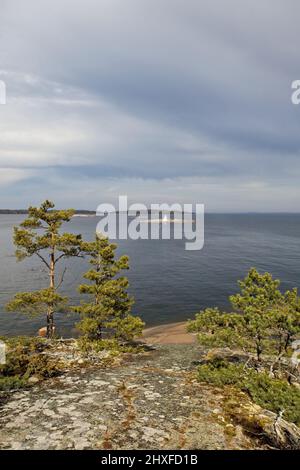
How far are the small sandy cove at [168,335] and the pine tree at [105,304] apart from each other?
14.7 metres

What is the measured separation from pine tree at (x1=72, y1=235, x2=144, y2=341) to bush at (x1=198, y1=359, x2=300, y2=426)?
6927mm

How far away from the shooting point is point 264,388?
10.4 m

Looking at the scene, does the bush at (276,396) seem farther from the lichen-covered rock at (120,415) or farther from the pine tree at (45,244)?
the pine tree at (45,244)

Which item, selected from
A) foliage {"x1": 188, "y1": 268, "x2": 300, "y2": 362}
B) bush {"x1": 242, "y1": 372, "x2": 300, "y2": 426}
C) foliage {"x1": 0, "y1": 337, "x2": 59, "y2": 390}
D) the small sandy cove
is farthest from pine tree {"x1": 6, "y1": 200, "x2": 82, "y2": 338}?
the small sandy cove

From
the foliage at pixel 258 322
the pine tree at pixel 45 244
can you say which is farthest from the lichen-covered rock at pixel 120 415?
the pine tree at pixel 45 244

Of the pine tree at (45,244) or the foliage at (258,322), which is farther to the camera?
the pine tree at (45,244)

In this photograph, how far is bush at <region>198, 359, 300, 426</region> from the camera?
8891 mm

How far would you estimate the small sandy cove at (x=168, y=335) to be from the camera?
33625 mm

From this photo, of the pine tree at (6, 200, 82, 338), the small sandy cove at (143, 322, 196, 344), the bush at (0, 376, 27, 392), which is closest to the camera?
the bush at (0, 376, 27, 392)

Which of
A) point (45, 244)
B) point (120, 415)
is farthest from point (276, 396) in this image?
point (45, 244)

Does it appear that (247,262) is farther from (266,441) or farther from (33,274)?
(266,441)

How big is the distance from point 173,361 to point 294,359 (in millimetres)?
7459

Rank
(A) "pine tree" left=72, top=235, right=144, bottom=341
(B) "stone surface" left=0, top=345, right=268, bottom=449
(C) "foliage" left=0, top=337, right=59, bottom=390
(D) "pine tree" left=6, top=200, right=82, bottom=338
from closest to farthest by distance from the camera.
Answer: (B) "stone surface" left=0, top=345, right=268, bottom=449 < (C) "foliage" left=0, top=337, right=59, bottom=390 < (A) "pine tree" left=72, top=235, right=144, bottom=341 < (D) "pine tree" left=6, top=200, right=82, bottom=338

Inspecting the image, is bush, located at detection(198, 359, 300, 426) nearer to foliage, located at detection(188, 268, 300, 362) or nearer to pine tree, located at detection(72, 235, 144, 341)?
foliage, located at detection(188, 268, 300, 362)
